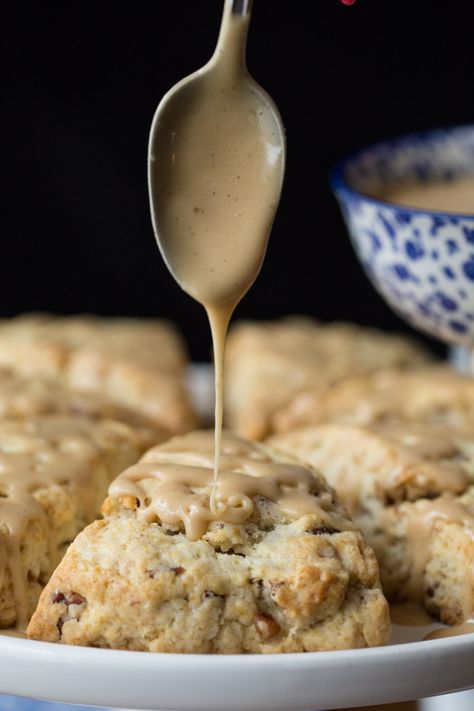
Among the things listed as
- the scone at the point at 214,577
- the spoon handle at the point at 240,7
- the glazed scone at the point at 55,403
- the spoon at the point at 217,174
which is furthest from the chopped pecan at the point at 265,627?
the spoon handle at the point at 240,7

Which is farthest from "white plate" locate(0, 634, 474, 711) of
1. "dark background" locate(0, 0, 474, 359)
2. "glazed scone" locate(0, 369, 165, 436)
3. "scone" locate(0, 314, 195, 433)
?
"dark background" locate(0, 0, 474, 359)

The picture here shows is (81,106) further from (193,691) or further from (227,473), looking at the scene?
(193,691)

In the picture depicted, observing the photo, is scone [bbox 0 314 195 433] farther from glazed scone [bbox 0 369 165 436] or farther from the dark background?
the dark background

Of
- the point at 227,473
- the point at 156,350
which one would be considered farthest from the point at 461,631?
the point at 156,350

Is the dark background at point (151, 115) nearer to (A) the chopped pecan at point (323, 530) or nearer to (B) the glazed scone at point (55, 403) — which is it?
(B) the glazed scone at point (55, 403)

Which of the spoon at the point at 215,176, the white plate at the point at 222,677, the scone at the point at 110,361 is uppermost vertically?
the spoon at the point at 215,176
